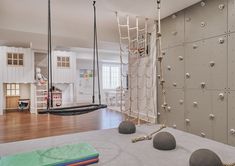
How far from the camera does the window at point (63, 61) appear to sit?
6578mm

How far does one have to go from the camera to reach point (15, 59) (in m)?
5.71

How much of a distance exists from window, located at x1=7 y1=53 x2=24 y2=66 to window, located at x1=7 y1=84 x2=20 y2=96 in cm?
105

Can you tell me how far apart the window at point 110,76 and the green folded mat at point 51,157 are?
8.23 metres

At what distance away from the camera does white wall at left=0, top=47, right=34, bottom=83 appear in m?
5.53

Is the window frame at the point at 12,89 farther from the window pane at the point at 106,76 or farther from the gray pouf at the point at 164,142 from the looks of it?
the gray pouf at the point at 164,142

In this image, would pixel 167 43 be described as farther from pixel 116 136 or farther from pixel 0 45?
pixel 0 45

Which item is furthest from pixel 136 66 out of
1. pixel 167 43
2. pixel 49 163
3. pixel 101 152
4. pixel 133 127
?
pixel 49 163

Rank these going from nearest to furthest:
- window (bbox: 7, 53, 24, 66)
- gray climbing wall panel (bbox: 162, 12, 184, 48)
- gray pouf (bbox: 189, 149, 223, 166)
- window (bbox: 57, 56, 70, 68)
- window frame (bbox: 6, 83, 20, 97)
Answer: gray pouf (bbox: 189, 149, 223, 166)
gray climbing wall panel (bbox: 162, 12, 184, 48)
window (bbox: 7, 53, 24, 66)
window frame (bbox: 6, 83, 20, 97)
window (bbox: 57, 56, 70, 68)

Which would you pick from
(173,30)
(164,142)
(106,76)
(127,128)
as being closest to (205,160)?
(164,142)

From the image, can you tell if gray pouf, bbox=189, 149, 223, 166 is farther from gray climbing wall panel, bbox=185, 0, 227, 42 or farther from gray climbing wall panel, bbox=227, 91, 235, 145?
gray climbing wall panel, bbox=185, 0, 227, 42

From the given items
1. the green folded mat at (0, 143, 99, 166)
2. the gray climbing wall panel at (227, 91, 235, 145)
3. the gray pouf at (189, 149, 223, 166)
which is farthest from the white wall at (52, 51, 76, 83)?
the gray pouf at (189, 149, 223, 166)

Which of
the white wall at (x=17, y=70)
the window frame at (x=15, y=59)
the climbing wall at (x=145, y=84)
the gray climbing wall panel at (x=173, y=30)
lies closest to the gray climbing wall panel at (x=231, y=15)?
the gray climbing wall panel at (x=173, y=30)

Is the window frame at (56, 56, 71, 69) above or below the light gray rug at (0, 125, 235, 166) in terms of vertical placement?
above

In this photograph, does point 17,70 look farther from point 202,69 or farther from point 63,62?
point 202,69
